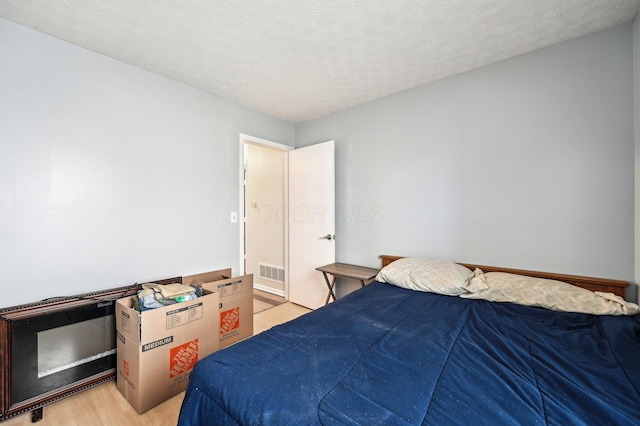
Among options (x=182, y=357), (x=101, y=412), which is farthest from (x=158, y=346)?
(x=101, y=412)

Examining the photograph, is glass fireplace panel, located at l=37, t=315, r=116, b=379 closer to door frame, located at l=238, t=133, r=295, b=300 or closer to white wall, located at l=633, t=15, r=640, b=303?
door frame, located at l=238, t=133, r=295, b=300

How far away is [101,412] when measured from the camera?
164 cm

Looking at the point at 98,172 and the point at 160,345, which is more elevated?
the point at 98,172

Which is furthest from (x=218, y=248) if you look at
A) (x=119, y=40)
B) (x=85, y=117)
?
(x=119, y=40)

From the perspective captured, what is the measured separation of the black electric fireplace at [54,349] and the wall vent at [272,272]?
6.99 feet

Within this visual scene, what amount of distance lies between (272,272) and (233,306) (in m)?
1.58

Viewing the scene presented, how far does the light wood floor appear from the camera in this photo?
156cm

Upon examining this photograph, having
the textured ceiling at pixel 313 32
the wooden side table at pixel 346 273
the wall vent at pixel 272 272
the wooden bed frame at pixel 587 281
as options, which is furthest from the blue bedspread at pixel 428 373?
the wall vent at pixel 272 272

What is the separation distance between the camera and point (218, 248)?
279 cm

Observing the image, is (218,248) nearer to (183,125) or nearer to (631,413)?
(183,125)

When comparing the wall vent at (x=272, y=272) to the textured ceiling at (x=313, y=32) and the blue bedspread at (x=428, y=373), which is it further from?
the textured ceiling at (x=313, y=32)

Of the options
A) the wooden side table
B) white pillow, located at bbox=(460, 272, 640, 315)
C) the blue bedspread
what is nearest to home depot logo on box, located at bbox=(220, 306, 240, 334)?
the wooden side table

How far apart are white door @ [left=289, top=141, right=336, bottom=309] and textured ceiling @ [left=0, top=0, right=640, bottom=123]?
104cm

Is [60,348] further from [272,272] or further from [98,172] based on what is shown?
[272,272]
